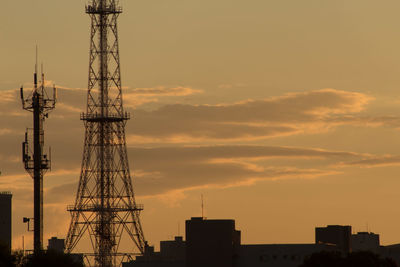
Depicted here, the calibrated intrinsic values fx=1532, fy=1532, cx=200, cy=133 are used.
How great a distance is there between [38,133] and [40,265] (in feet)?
49.3

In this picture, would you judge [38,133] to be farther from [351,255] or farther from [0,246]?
[351,255]

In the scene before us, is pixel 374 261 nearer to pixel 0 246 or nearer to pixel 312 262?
pixel 312 262

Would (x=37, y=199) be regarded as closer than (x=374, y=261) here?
Yes

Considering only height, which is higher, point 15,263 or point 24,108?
point 24,108

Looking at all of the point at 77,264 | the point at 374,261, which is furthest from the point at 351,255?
the point at 77,264

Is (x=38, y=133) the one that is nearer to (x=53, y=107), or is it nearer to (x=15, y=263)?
(x=53, y=107)

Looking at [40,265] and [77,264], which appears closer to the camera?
[40,265]

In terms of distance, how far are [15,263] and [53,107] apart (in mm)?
17972

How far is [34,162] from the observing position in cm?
16750

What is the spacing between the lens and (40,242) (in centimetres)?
17212

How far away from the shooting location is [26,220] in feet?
551

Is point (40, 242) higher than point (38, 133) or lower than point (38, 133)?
lower

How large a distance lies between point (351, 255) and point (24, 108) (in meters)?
43.0

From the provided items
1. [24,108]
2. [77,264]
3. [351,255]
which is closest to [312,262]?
[351,255]
